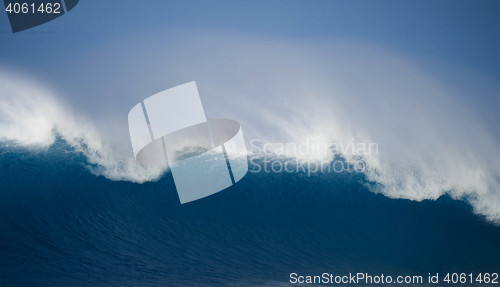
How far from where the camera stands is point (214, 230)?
609 cm

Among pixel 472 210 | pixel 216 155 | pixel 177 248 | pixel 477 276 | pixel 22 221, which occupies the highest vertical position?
pixel 216 155

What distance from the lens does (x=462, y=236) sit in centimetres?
736

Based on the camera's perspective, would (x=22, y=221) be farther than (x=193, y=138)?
No

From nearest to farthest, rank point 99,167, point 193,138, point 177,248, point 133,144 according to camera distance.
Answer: point 177,248, point 133,144, point 99,167, point 193,138

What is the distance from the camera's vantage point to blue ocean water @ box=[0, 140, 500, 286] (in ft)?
14.5

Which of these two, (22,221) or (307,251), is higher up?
(22,221)

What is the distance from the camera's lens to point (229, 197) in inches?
286

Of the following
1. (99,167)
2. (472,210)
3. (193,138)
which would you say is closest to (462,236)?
(472,210)

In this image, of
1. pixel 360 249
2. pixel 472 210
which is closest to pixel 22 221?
pixel 360 249

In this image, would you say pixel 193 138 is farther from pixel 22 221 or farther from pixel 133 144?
pixel 22 221

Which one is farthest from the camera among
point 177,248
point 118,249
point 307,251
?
point 307,251

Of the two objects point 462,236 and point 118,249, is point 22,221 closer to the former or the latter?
point 118,249

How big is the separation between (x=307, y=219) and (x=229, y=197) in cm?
202

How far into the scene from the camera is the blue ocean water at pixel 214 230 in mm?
4434
